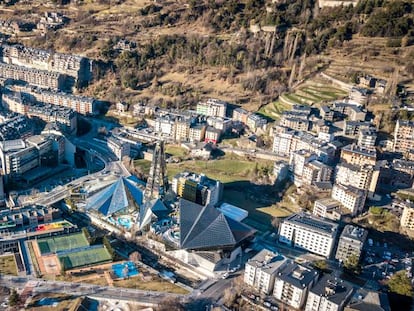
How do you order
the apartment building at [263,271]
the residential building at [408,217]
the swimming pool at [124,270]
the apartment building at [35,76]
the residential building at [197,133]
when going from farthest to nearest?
the apartment building at [35,76] < the residential building at [197,133] < the residential building at [408,217] < the swimming pool at [124,270] < the apartment building at [263,271]

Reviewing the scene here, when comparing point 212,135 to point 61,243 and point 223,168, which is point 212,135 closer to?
point 223,168

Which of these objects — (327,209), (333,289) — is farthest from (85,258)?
(327,209)

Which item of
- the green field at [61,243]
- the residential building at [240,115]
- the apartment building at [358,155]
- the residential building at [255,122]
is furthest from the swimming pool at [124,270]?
the residential building at [240,115]

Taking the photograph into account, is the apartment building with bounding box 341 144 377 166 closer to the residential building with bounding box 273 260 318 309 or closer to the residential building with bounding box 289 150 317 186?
the residential building with bounding box 289 150 317 186

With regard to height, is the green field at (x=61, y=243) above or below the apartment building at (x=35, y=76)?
below

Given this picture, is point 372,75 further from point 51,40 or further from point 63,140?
point 51,40

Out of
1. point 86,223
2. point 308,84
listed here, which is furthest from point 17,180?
point 308,84

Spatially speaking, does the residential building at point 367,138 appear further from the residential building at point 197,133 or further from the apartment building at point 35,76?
the apartment building at point 35,76
